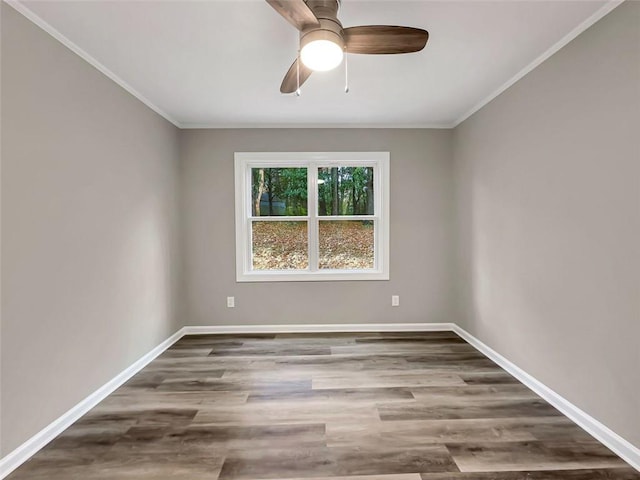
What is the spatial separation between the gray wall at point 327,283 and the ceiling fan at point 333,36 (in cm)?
210

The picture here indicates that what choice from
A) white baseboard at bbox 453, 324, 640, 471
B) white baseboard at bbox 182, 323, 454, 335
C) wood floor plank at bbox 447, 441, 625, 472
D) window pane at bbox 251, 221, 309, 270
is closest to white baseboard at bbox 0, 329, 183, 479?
white baseboard at bbox 182, 323, 454, 335

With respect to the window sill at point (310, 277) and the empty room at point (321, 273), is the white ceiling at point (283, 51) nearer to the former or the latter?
the empty room at point (321, 273)

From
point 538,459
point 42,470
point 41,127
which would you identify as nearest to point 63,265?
point 41,127

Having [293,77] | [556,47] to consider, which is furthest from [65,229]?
[556,47]

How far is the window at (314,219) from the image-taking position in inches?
152

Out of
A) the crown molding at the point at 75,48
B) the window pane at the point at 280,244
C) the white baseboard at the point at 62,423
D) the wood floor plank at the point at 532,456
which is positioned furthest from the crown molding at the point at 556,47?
the white baseboard at the point at 62,423

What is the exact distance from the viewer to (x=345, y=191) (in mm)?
3936

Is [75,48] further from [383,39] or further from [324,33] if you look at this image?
[383,39]

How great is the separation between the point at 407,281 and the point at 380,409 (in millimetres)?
1882

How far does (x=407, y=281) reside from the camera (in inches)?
150

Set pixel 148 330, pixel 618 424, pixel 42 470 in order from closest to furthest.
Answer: pixel 42 470
pixel 618 424
pixel 148 330

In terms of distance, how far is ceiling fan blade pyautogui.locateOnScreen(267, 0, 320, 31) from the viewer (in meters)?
1.36

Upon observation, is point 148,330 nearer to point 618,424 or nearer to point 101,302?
point 101,302

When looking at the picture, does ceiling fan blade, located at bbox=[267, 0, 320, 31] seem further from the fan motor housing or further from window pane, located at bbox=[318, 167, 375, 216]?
window pane, located at bbox=[318, 167, 375, 216]
